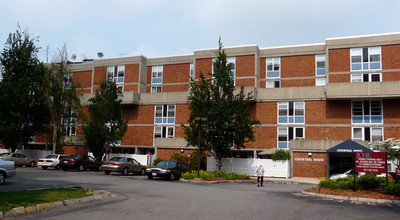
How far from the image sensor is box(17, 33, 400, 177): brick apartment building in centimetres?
3275

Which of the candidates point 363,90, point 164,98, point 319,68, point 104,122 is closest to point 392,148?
point 363,90

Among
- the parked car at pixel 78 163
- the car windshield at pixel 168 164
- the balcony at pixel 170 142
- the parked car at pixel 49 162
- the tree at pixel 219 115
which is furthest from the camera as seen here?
the balcony at pixel 170 142

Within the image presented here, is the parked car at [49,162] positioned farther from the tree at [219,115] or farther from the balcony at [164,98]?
the balcony at [164,98]

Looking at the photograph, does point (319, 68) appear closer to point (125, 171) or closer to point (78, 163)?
point (125, 171)

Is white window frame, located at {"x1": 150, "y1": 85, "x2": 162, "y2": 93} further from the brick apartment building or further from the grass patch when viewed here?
the grass patch

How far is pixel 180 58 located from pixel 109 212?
35895mm

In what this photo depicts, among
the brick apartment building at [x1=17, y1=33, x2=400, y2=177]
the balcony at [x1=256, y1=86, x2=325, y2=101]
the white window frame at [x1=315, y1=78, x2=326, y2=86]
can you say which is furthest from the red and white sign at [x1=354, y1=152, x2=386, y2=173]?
the white window frame at [x1=315, y1=78, x2=326, y2=86]

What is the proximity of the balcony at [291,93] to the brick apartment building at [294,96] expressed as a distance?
96 millimetres

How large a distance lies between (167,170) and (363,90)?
1988 cm

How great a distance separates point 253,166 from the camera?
106ft

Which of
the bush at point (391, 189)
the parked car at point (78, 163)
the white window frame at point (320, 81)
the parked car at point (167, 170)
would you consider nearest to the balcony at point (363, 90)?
the white window frame at point (320, 81)

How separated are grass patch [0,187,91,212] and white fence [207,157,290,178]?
20.5 m

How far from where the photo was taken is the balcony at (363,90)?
104ft

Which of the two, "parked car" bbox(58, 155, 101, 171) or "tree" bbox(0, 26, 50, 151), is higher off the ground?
"tree" bbox(0, 26, 50, 151)
